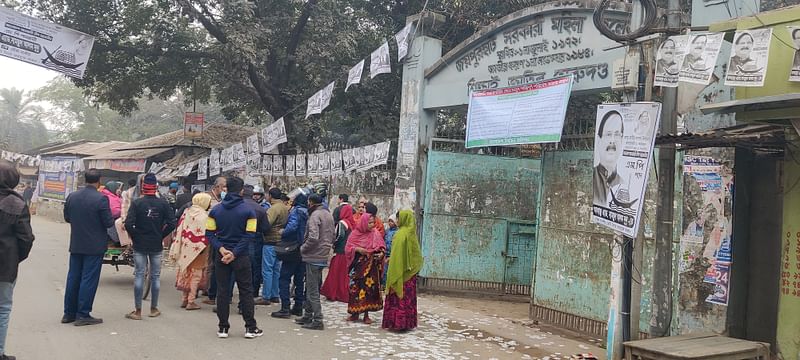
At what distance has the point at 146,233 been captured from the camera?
23.7ft

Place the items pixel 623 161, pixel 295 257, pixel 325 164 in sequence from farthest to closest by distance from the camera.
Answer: pixel 325 164
pixel 295 257
pixel 623 161

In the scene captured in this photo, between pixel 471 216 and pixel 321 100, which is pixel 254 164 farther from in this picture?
pixel 471 216

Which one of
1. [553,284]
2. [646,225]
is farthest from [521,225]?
[646,225]

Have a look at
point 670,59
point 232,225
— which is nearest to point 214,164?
point 232,225

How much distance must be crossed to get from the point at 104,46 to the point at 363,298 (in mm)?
12346

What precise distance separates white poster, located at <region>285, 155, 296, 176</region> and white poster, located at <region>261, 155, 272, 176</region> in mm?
946

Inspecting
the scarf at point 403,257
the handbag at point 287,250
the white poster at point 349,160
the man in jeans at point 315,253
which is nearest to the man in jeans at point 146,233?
the handbag at point 287,250

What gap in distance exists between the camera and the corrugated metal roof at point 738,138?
5324 mm

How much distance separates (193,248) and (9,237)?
314 centimetres

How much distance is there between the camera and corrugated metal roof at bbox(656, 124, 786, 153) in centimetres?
532

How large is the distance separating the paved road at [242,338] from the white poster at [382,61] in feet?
13.7

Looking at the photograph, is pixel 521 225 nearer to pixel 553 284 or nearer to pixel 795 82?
pixel 553 284

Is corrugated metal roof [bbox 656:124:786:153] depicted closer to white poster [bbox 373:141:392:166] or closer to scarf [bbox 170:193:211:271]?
scarf [bbox 170:193:211:271]

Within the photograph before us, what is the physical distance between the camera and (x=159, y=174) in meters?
19.8
